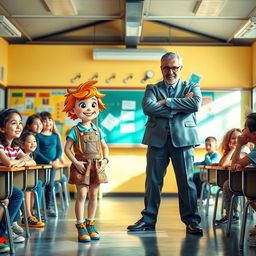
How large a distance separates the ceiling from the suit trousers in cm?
255

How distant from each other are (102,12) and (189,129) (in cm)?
361

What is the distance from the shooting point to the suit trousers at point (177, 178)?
390cm

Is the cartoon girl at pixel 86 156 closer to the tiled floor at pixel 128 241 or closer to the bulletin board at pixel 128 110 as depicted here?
the tiled floor at pixel 128 241

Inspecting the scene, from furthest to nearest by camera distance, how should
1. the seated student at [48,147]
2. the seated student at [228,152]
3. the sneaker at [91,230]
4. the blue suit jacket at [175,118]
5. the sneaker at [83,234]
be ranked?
the seated student at [48,147], the seated student at [228,152], the blue suit jacket at [175,118], the sneaker at [91,230], the sneaker at [83,234]

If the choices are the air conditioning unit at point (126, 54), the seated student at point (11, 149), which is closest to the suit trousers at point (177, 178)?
the seated student at point (11, 149)

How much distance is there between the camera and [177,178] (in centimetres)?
396

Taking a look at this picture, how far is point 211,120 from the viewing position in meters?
8.07

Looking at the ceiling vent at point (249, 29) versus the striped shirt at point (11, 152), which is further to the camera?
the ceiling vent at point (249, 29)

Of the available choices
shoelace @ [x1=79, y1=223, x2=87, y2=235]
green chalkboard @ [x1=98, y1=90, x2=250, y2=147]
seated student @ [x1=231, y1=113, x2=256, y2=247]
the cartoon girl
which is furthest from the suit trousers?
green chalkboard @ [x1=98, y1=90, x2=250, y2=147]

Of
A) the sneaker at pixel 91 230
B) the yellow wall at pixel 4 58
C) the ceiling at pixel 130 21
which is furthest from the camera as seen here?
the yellow wall at pixel 4 58

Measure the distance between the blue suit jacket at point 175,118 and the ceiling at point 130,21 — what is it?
7.36 feet

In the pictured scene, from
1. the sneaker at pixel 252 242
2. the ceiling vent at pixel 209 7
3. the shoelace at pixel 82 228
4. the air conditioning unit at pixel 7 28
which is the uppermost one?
the ceiling vent at pixel 209 7

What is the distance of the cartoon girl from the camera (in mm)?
3473

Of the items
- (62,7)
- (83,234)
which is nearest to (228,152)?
(83,234)
